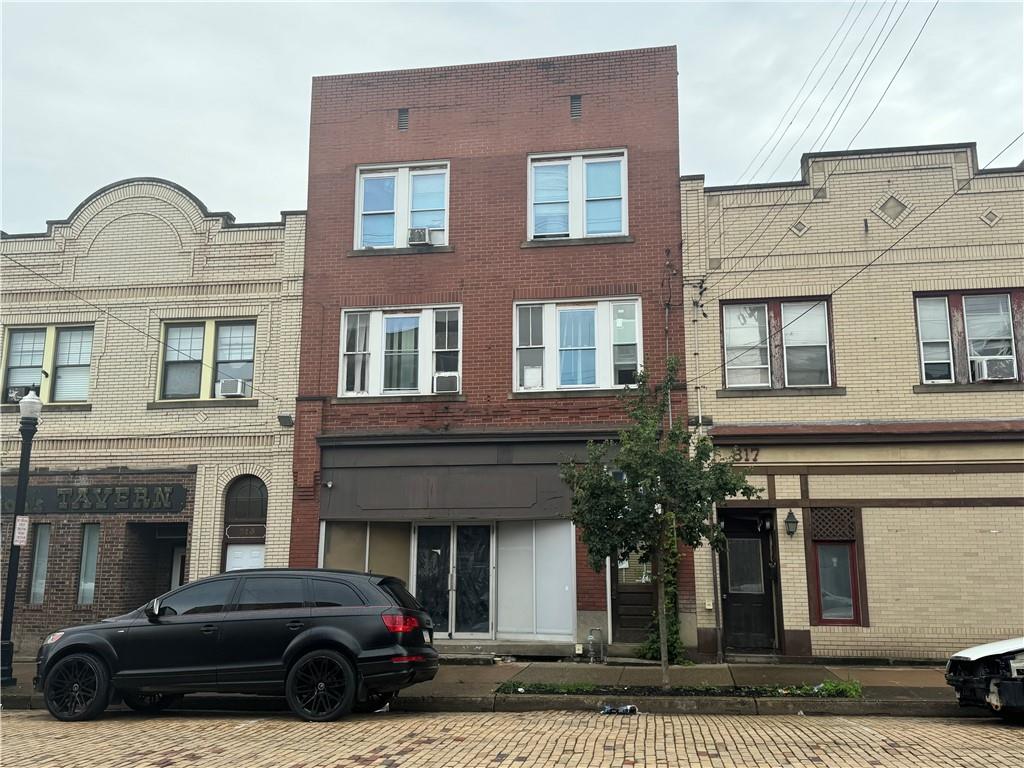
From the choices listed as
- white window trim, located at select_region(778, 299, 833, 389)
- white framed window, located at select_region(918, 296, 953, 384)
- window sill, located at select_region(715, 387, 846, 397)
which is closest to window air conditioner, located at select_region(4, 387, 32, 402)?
window sill, located at select_region(715, 387, 846, 397)

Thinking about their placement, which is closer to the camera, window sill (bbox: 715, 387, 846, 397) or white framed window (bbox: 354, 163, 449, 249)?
window sill (bbox: 715, 387, 846, 397)

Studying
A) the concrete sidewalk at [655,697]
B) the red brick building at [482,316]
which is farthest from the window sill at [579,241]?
the concrete sidewalk at [655,697]

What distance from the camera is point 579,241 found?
1630 cm

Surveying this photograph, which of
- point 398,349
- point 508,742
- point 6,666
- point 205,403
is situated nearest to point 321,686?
point 508,742

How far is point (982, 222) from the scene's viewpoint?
49.4 feet

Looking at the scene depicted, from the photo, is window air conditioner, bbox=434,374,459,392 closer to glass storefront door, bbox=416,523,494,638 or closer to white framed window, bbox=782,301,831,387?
glass storefront door, bbox=416,523,494,638

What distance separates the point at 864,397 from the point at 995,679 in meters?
6.12

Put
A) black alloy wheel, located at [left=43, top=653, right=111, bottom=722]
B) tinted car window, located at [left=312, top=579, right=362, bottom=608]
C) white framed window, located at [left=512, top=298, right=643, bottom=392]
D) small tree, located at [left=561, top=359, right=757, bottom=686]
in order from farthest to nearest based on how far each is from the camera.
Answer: white framed window, located at [left=512, top=298, right=643, bottom=392] < small tree, located at [left=561, top=359, right=757, bottom=686] < black alloy wheel, located at [left=43, top=653, right=111, bottom=722] < tinted car window, located at [left=312, top=579, right=362, bottom=608]

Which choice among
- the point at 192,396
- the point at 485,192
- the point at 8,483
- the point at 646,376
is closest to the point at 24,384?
the point at 8,483

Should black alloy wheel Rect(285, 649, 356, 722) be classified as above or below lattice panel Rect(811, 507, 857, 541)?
below

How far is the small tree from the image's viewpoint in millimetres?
11242

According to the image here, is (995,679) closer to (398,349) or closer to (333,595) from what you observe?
(333,595)

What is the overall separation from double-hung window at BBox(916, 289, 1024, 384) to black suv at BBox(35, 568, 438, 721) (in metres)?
9.85

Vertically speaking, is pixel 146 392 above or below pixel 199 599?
above
